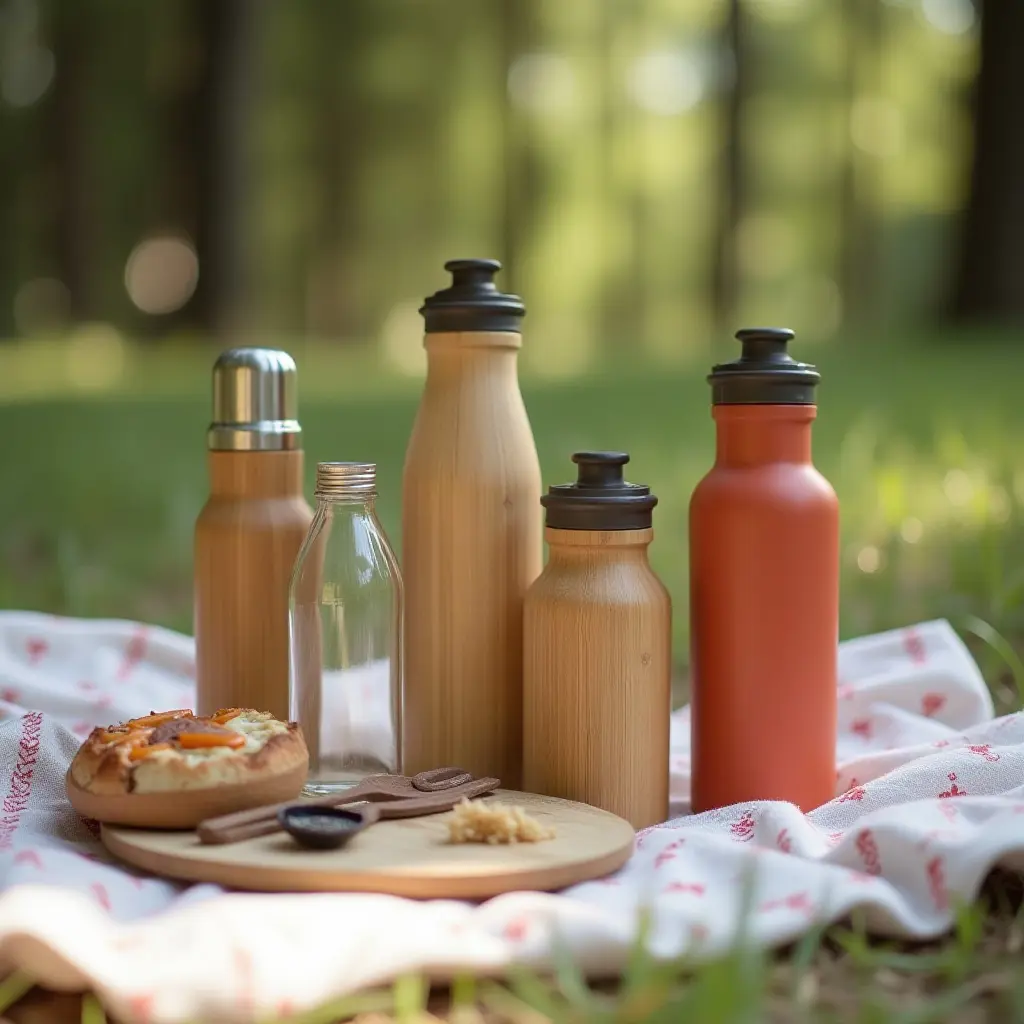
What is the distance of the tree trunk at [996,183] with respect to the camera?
6258mm

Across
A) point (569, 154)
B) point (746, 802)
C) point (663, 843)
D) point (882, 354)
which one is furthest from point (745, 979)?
point (569, 154)

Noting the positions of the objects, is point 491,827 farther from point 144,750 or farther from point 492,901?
point 144,750

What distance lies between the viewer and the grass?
1111 mm

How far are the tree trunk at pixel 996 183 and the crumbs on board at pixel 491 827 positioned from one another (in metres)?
5.67

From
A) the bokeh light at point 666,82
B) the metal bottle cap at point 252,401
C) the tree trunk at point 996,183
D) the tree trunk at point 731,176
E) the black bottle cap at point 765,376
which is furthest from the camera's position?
the bokeh light at point 666,82

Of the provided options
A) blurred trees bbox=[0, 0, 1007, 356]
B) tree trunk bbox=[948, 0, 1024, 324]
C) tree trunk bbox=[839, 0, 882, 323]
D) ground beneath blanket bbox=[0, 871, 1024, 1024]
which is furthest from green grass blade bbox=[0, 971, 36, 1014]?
tree trunk bbox=[839, 0, 882, 323]

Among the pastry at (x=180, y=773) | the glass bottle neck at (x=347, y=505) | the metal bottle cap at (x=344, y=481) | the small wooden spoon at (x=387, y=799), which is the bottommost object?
the small wooden spoon at (x=387, y=799)

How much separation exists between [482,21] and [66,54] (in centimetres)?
437

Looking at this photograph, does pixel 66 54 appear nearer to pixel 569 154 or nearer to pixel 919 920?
pixel 569 154

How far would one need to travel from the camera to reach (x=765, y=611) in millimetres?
1553

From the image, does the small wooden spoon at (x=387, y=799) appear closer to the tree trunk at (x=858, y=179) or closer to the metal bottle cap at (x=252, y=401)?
the metal bottle cap at (x=252, y=401)

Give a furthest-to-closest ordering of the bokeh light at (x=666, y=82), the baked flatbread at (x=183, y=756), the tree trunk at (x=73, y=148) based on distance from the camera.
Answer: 1. the bokeh light at (x=666, y=82)
2. the tree trunk at (x=73, y=148)
3. the baked flatbread at (x=183, y=756)

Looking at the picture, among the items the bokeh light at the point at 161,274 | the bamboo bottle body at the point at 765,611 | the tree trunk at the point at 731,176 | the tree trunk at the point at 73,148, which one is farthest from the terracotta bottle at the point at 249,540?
the bokeh light at the point at 161,274

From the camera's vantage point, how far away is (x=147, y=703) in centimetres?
210
